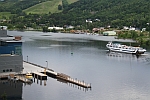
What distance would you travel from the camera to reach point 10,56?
81.1 ft

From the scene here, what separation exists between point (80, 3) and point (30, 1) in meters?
37.7

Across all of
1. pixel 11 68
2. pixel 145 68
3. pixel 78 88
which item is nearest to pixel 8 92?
pixel 11 68

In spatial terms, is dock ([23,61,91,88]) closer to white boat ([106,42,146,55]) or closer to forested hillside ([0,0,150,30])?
white boat ([106,42,146,55])

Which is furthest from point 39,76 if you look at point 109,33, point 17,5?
Result: point 17,5

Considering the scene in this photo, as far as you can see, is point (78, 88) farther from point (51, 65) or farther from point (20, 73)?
point (51, 65)

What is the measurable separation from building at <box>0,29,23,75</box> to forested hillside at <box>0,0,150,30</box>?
59.3 m

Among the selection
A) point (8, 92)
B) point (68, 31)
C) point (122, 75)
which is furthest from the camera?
point (68, 31)

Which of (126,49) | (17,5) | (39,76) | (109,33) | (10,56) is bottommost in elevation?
(39,76)

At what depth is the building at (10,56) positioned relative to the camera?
24672mm

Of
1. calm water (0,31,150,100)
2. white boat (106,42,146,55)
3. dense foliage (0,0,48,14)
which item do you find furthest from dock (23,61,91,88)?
dense foliage (0,0,48,14)

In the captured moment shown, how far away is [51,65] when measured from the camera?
114 ft

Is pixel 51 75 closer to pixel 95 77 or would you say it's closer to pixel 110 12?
pixel 95 77

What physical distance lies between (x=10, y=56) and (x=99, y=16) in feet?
289

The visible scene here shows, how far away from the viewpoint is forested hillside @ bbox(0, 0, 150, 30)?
312 ft
